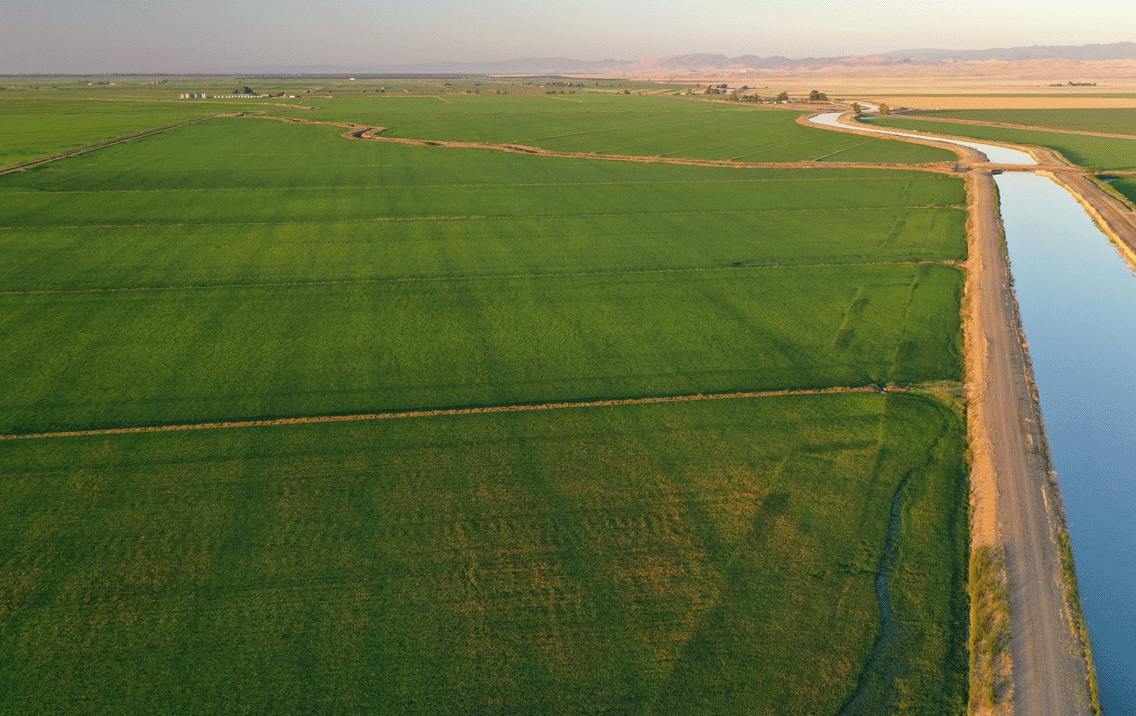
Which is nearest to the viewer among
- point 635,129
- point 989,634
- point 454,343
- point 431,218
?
point 989,634

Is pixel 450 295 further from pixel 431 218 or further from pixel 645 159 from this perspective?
pixel 645 159

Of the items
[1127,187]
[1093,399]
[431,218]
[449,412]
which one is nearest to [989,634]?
[1093,399]

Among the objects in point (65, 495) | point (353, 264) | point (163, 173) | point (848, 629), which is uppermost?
point (163, 173)

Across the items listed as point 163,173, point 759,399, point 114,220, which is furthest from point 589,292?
point 163,173

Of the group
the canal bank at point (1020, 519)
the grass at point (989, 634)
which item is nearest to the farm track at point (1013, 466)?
the canal bank at point (1020, 519)

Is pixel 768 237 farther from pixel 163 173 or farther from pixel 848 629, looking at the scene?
pixel 163 173

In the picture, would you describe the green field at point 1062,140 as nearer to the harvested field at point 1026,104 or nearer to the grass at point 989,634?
the harvested field at point 1026,104

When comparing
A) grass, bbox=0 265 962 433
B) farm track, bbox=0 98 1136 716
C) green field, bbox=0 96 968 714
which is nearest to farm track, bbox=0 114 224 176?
green field, bbox=0 96 968 714
